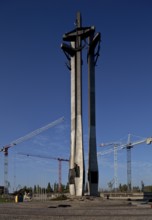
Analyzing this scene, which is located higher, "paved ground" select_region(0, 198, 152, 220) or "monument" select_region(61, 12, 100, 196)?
"monument" select_region(61, 12, 100, 196)

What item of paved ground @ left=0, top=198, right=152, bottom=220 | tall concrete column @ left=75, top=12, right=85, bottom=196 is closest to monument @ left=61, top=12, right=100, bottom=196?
tall concrete column @ left=75, top=12, right=85, bottom=196

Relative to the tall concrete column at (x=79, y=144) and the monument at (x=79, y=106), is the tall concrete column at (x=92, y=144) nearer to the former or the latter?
the monument at (x=79, y=106)

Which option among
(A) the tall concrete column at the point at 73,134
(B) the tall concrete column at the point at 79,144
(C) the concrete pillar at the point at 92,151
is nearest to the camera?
(B) the tall concrete column at the point at 79,144

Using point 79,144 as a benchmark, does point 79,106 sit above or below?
above

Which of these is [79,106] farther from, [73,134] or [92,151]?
[92,151]

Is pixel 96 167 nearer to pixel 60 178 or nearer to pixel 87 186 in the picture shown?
pixel 87 186

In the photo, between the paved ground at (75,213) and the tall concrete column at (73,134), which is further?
the tall concrete column at (73,134)

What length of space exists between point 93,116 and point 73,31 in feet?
32.9

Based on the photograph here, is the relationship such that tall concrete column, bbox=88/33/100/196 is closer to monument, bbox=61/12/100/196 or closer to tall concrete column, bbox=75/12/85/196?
monument, bbox=61/12/100/196

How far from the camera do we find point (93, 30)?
3919cm

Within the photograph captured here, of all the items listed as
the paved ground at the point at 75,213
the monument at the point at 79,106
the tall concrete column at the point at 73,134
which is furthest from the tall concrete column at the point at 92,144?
the paved ground at the point at 75,213

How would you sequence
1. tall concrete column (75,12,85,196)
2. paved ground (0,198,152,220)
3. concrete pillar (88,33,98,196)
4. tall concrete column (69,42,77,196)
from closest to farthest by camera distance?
paved ground (0,198,152,220) < tall concrete column (75,12,85,196) < concrete pillar (88,33,98,196) < tall concrete column (69,42,77,196)

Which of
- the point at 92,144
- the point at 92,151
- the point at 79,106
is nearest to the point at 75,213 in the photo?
the point at 92,151

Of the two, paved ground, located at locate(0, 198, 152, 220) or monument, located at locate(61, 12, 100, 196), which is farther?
monument, located at locate(61, 12, 100, 196)
